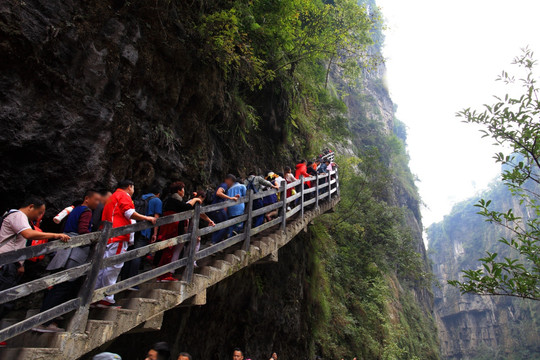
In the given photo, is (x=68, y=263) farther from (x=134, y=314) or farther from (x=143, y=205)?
(x=143, y=205)

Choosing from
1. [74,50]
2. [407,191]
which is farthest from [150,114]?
[407,191]

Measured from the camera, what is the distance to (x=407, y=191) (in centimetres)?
4350

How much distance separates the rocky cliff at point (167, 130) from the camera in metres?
4.47

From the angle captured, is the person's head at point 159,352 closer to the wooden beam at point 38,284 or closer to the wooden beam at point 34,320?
the wooden beam at point 34,320

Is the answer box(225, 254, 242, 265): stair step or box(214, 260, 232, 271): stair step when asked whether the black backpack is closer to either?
box(214, 260, 232, 271): stair step

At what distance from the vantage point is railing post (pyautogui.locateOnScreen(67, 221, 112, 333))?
113 inches

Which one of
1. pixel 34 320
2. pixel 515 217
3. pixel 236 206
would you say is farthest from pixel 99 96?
pixel 515 217

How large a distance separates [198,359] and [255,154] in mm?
6150

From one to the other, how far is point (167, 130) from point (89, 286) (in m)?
4.16

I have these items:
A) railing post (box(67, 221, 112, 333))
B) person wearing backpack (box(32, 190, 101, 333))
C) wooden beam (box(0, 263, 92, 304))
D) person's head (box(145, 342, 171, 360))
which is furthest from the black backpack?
person's head (box(145, 342, 171, 360))

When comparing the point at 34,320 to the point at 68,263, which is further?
the point at 68,263

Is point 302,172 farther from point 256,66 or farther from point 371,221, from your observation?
point 371,221

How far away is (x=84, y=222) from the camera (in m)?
3.57

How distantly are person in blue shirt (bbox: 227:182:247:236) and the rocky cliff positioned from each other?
5.15ft
